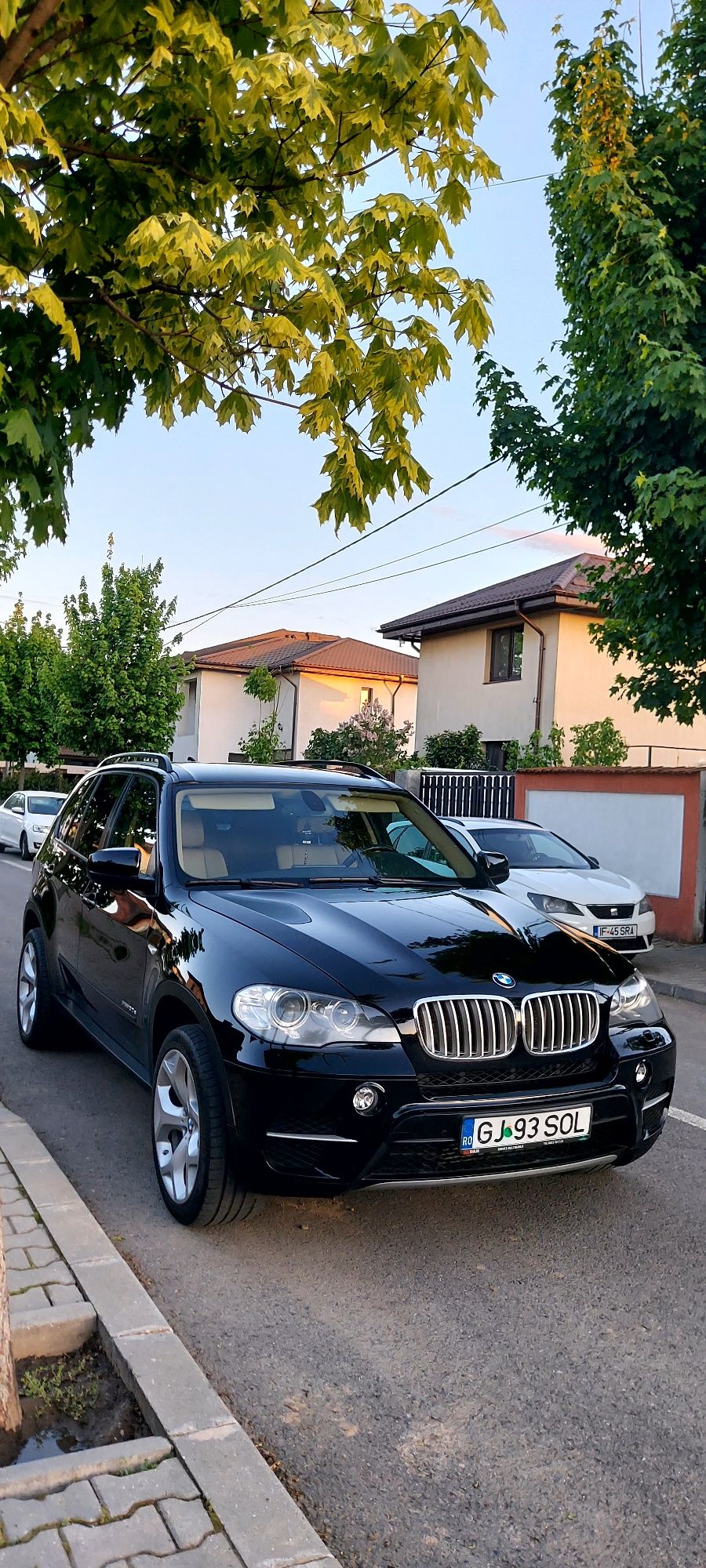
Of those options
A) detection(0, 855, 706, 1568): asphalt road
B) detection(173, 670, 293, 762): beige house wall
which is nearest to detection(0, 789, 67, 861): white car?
detection(173, 670, 293, 762): beige house wall

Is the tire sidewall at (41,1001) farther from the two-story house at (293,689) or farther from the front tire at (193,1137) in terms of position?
the two-story house at (293,689)

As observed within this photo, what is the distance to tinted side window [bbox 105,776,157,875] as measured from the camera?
16.1 feet

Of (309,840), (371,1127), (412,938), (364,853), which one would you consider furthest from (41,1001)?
(371,1127)

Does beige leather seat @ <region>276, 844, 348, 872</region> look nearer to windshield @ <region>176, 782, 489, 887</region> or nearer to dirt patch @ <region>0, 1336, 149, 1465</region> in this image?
windshield @ <region>176, 782, 489, 887</region>

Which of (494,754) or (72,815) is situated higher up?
(494,754)

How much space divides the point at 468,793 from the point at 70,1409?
1655 cm

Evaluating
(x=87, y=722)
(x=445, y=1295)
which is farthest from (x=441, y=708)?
(x=445, y=1295)

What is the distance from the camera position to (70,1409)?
278 cm

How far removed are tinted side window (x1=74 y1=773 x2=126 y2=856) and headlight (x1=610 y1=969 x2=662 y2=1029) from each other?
2.82m

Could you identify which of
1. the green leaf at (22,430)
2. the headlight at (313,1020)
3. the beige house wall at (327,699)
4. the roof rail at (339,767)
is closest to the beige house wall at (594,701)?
the beige house wall at (327,699)

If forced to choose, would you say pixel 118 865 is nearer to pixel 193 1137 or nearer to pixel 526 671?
pixel 193 1137

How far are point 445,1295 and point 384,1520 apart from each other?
3.62ft

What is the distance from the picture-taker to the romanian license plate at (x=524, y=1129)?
351 cm

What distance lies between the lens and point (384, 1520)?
245 centimetres
